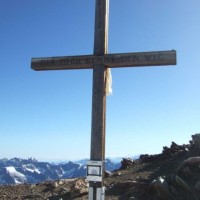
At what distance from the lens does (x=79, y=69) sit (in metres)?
9.63

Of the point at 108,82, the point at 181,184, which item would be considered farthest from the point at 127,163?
the point at 108,82

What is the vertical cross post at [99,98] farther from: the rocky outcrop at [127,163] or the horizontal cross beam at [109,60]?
the rocky outcrop at [127,163]

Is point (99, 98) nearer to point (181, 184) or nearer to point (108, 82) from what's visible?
Answer: point (108, 82)

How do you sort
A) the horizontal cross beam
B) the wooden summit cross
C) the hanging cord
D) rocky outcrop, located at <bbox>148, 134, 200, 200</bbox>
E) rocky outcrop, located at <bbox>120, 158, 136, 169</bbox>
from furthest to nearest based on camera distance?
1. rocky outcrop, located at <bbox>120, 158, 136, 169</bbox>
2. rocky outcrop, located at <bbox>148, 134, 200, 200</bbox>
3. the hanging cord
4. the horizontal cross beam
5. the wooden summit cross

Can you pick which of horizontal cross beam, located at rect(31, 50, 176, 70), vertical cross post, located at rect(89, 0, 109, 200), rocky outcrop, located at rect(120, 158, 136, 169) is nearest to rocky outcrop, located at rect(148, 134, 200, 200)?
rocky outcrop, located at rect(120, 158, 136, 169)

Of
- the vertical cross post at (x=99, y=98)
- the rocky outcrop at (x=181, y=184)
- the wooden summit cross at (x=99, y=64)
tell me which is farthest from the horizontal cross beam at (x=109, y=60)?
the rocky outcrop at (x=181, y=184)

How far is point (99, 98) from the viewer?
884cm

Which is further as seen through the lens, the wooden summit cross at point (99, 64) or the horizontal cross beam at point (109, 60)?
the horizontal cross beam at point (109, 60)

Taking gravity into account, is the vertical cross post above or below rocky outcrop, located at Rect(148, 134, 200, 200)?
above

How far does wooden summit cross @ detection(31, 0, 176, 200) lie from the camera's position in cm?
844

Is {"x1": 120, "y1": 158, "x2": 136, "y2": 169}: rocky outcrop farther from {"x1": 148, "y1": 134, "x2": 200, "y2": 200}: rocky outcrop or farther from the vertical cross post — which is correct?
the vertical cross post

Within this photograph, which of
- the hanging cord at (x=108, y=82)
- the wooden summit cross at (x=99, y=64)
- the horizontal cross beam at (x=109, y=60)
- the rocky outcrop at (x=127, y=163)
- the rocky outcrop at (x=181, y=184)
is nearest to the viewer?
the wooden summit cross at (x=99, y=64)

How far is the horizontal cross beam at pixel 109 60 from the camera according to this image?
868cm

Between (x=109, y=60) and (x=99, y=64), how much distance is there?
0.79ft
